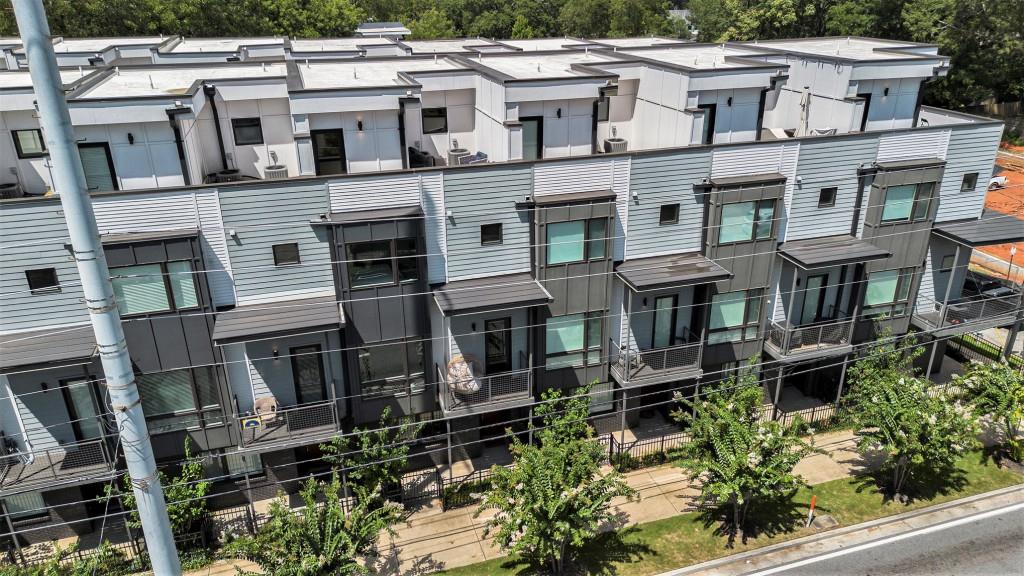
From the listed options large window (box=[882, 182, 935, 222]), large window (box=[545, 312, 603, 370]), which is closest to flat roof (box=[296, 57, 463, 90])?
large window (box=[545, 312, 603, 370])

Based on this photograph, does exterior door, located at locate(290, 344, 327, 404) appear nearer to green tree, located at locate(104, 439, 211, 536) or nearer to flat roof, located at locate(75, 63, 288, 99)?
green tree, located at locate(104, 439, 211, 536)

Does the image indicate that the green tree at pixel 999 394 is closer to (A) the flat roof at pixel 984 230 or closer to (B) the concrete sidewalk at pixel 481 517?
(B) the concrete sidewalk at pixel 481 517

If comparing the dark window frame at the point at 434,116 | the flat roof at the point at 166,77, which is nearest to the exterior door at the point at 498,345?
the dark window frame at the point at 434,116

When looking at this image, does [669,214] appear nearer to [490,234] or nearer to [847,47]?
[490,234]

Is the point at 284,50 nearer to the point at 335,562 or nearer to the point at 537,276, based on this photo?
the point at 537,276

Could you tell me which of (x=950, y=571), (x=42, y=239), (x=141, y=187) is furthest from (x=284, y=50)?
Result: (x=950, y=571)
